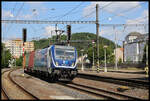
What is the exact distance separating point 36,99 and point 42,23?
28.3 m

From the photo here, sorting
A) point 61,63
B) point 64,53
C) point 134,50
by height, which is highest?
point 134,50

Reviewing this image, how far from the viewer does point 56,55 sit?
22422 millimetres

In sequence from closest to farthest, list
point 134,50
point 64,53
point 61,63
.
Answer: point 61,63 → point 64,53 → point 134,50

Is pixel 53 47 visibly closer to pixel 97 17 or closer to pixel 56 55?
pixel 56 55

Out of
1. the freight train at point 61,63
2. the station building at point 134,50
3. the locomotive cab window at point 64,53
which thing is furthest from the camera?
the station building at point 134,50

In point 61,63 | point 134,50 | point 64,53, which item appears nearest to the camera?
point 61,63

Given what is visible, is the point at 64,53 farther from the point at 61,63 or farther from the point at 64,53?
the point at 61,63

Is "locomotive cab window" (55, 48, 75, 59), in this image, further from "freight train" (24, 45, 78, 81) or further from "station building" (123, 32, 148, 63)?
"station building" (123, 32, 148, 63)

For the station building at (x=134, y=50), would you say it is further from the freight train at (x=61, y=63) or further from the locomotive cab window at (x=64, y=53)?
the freight train at (x=61, y=63)

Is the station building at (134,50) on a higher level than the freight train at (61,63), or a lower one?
higher

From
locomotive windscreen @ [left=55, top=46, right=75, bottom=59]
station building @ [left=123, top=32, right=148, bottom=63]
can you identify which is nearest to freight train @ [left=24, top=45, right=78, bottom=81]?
locomotive windscreen @ [left=55, top=46, right=75, bottom=59]

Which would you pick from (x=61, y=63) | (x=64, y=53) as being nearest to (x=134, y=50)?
(x=64, y=53)

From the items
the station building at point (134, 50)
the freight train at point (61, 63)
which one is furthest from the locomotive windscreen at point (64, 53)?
the station building at point (134, 50)

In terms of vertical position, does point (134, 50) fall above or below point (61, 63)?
above
